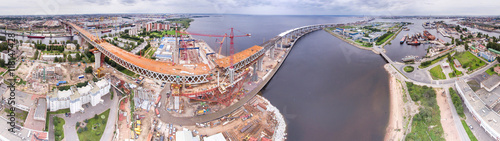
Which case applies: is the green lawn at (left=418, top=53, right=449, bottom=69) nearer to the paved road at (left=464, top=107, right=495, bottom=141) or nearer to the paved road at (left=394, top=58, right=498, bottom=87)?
the paved road at (left=394, top=58, right=498, bottom=87)

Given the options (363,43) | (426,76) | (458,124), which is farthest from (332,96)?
(363,43)

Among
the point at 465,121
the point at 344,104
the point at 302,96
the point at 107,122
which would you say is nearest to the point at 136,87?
the point at 107,122

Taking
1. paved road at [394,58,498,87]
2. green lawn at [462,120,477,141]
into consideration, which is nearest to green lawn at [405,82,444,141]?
green lawn at [462,120,477,141]

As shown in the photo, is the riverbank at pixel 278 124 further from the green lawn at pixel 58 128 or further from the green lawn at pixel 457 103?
the green lawn at pixel 58 128

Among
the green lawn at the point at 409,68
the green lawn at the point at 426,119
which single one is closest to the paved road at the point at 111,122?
the green lawn at the point at 426,119

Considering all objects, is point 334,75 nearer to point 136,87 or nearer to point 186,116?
point 186,116

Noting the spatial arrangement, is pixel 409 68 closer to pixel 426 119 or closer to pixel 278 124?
pixel 426 119
